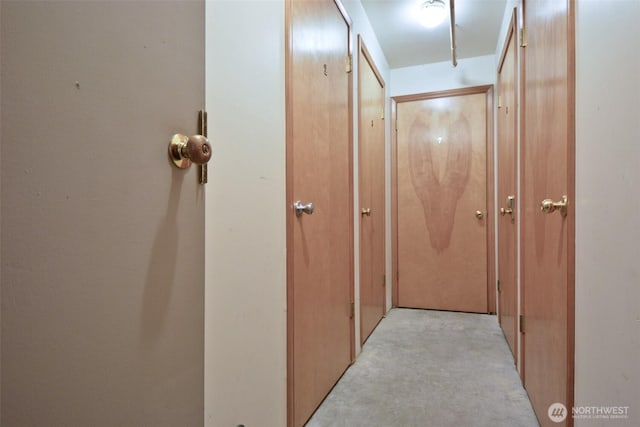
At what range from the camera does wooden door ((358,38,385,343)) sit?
2.53 metres

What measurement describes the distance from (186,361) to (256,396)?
0.68 metres

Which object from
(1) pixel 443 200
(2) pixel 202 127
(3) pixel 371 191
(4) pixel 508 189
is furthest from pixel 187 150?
(1) pixel 443 200

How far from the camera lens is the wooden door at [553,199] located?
3.80 ft

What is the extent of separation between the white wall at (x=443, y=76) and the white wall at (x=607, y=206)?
2.44 metres

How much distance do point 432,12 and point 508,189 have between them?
1361 millimetres

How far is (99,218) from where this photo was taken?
Answer: 46cm

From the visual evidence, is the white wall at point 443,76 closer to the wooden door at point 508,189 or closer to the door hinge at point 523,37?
the wooden door at point 508,189

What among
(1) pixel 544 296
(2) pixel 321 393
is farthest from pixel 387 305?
(1) pixel 544 296

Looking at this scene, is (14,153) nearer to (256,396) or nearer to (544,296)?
(256,396)

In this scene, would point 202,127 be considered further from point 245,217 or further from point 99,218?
point 245,217

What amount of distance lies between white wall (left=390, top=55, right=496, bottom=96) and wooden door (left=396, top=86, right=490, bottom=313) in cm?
8

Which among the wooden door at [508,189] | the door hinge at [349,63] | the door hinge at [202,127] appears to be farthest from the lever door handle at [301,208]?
the wooden door at [508,189]

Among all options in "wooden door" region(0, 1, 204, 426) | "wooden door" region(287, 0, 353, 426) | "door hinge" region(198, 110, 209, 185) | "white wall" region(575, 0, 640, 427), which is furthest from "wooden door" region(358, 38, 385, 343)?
"wooden door" region(0, 1, 204, 426)

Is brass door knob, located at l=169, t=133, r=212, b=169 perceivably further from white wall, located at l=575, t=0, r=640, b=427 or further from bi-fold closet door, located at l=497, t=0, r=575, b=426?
bi-fold closet door, located at l=497, t=0, r=575, b=426
